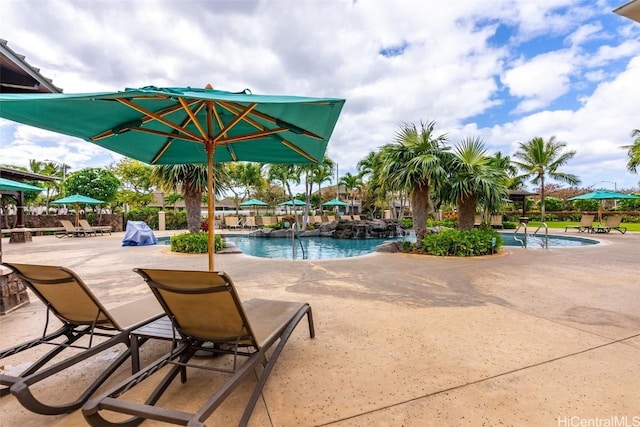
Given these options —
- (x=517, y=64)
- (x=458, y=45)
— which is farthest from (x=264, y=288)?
(x=517, y=64)

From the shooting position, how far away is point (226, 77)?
10156 millimetres

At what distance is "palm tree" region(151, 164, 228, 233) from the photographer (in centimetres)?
974

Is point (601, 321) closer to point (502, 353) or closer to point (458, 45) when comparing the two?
point (502, 353)

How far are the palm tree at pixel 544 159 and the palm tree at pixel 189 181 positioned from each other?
24.4m

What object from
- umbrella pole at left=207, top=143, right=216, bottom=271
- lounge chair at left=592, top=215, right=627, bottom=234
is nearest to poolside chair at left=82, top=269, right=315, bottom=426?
umbrella pole at left=207, top=143, right=216, bottom=271

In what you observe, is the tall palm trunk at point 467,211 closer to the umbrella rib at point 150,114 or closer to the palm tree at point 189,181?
the umbrella rib at point 150,114

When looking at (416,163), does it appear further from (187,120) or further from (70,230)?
(70,230)

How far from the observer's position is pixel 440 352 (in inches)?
104

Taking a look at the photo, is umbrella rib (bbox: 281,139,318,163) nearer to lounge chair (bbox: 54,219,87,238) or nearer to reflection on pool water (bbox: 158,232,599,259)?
reflection on pool water (bbox: 158,232,599,259)

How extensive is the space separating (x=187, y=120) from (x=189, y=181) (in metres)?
7.23

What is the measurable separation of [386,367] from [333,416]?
0.74m

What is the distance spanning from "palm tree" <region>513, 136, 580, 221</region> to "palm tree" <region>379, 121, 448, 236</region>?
19412mm

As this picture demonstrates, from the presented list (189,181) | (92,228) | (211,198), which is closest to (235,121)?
(211,198)

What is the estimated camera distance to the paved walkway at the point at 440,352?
1.84m
